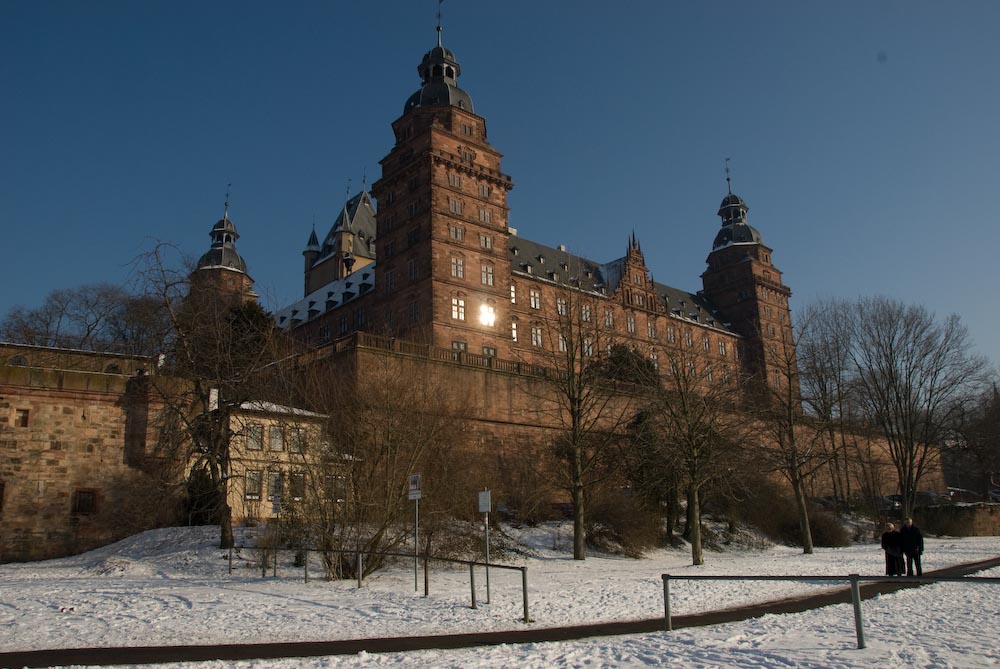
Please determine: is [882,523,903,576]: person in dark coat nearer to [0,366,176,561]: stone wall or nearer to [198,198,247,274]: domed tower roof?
[0,366,176,561]: stone wall

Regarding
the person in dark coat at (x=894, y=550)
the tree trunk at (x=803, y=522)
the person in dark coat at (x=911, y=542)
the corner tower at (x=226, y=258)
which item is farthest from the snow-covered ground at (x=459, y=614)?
the corner tower at (x=226, y=258)

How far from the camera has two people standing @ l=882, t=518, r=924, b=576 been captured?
62.0 feet

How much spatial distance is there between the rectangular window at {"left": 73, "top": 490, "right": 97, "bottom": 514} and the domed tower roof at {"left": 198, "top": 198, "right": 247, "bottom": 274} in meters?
53.6

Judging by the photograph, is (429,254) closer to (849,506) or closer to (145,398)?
(145,398)

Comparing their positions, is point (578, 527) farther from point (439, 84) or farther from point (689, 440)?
point (439, 84)

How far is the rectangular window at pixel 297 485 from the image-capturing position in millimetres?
20344

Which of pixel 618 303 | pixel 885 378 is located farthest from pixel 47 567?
pixel 618 303

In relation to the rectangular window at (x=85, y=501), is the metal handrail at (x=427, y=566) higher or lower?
lower

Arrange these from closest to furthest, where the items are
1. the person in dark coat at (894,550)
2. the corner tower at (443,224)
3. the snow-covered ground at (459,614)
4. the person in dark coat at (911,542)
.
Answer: the snow-covered ground at (459,614), the person in dark coat at (911,542), the person in dark coat at (894,550), the corner tower at (443,224)

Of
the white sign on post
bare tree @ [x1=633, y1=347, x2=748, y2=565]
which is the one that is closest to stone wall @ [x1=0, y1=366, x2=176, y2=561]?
the white sign on post

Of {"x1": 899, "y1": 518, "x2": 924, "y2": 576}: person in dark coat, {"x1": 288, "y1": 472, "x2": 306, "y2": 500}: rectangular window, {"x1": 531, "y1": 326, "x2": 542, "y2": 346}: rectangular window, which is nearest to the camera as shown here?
{"x1": 899, "y1": 518, "x2": 924, "y2": 576}: person in dark coat

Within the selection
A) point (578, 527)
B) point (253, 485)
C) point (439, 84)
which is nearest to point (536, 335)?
point (439, 84)

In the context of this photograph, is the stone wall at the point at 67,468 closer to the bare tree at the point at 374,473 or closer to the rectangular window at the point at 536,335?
the bare tree at the point at 374,473

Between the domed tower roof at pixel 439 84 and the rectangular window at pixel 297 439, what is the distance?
3910 cm
